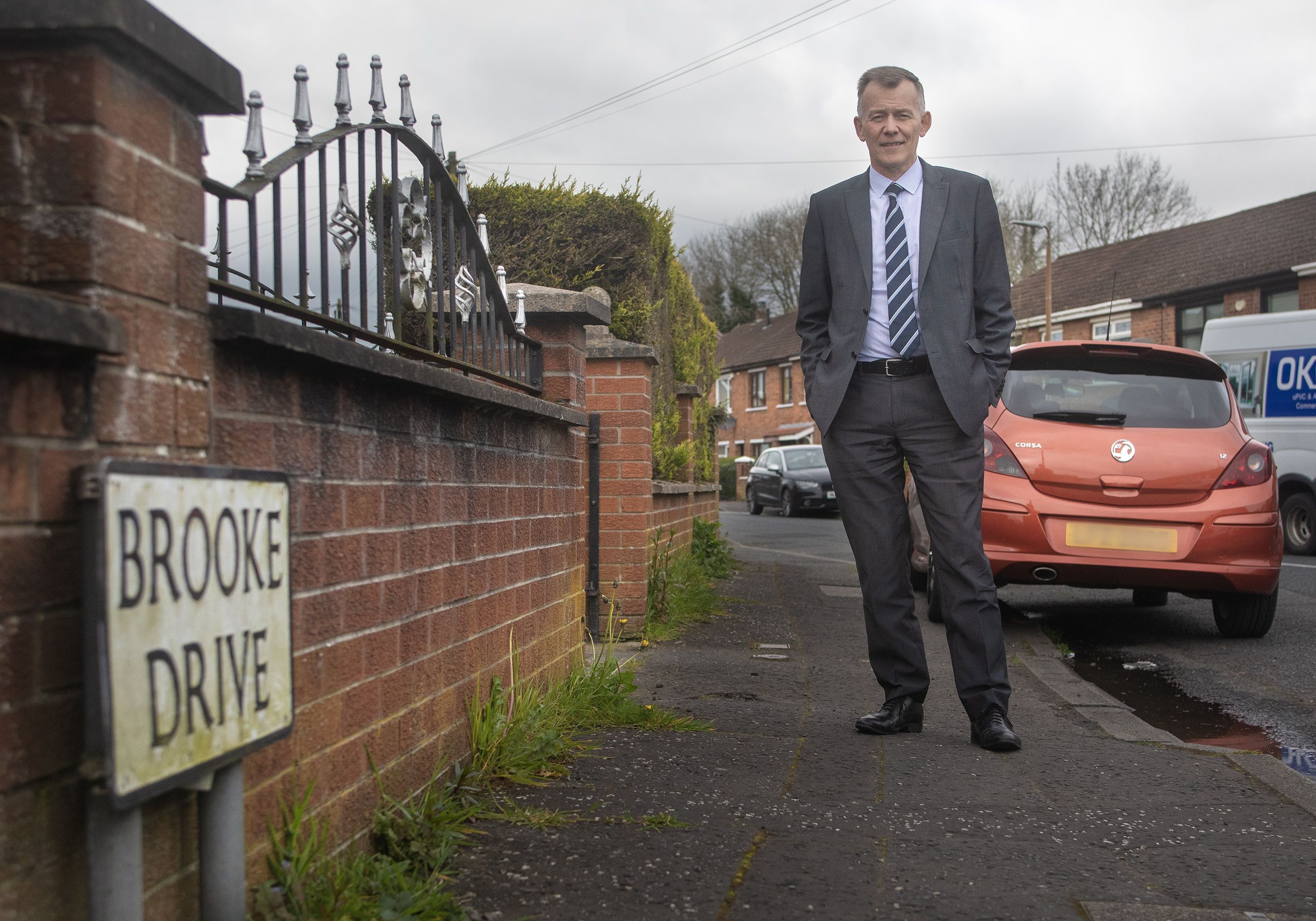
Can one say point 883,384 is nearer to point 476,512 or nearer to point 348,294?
point 476,512

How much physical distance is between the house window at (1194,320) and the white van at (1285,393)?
14039mm

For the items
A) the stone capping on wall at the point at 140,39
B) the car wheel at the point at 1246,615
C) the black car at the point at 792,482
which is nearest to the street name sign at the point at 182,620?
the stone capping on wall at the point at 140,39

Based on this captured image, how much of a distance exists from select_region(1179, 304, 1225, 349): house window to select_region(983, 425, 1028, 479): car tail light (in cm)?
2357

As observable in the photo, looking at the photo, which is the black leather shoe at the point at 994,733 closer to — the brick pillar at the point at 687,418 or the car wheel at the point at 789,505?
the brick pillar at the point at 687,418

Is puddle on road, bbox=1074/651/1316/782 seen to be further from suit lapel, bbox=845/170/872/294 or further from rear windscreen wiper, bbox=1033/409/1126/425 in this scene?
suit lapel, bbox=845/170/872/294

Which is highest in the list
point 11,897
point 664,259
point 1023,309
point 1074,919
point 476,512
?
point 1023,309

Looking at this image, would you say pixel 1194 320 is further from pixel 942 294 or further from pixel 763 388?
pixel 942 294

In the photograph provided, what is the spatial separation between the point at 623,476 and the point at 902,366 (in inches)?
88.0

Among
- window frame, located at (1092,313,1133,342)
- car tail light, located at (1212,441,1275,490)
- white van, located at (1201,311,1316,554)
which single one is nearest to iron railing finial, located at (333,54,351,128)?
car tail light, located at (1212,441,1275,490)

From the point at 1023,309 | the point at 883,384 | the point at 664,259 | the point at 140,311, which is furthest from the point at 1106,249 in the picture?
the point at 140,311

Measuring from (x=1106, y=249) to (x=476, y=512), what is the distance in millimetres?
34642

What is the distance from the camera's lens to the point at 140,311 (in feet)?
5.41

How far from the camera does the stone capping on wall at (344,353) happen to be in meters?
1.87

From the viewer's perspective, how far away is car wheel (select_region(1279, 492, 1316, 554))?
13.1 metres
